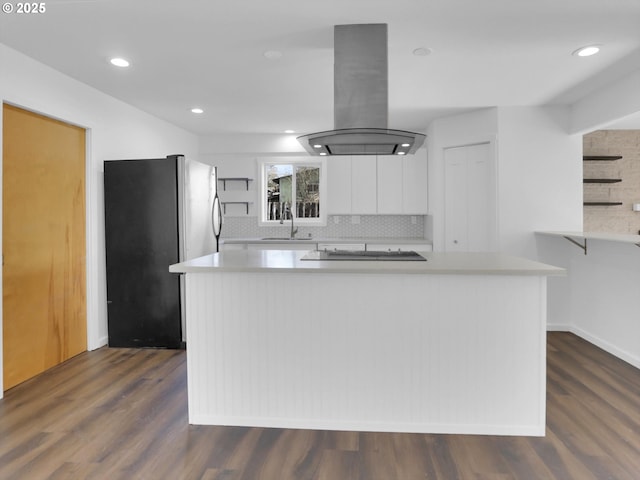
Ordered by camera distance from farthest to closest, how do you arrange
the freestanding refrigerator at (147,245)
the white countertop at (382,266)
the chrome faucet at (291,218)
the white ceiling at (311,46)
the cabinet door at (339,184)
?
the chrome faucet at (291,218) < the cabinet door at (339,184) < the freestanding refrigerator at (147,245) < the white ceiling at (311,46) < the white countertop at (382,266)

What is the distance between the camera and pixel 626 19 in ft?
8.22

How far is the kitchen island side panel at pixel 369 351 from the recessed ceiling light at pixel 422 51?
1.66 meters

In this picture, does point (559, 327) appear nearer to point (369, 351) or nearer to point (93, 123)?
point (369, 351)

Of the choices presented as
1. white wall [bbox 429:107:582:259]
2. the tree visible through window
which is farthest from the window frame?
white wall [bbox 429:107:582:259]

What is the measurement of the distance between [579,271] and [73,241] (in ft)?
15.8

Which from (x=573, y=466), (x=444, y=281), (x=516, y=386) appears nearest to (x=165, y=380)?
(x=444, y=281)

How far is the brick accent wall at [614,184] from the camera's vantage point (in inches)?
195

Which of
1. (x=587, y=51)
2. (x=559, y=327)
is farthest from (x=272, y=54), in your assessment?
(x=559, y=327)

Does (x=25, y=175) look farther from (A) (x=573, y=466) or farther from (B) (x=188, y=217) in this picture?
(A) (x=573, y=466)

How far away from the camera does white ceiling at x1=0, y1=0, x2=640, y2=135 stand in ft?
7.93

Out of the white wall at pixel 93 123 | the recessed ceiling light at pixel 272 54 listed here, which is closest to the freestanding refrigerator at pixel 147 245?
the white wall at pixel 93 123

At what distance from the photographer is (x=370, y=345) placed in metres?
2.37

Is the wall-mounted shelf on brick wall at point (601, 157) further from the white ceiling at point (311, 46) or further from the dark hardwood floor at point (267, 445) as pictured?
the dark hardwood floor at point (267, 445)

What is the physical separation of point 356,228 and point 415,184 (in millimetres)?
1024
